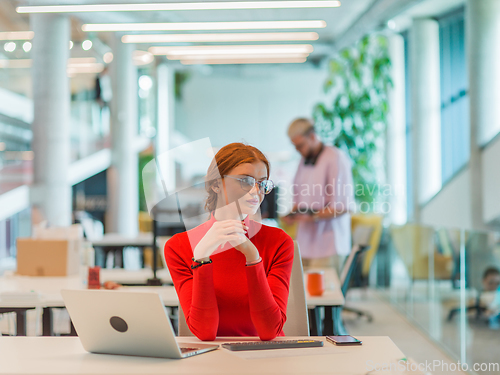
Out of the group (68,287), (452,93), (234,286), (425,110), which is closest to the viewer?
(234,286)

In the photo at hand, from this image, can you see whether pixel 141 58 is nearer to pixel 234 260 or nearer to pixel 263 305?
pixel 234 260

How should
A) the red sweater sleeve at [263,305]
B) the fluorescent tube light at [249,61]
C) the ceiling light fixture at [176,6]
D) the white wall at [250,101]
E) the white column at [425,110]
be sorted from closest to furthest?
the red sweater sleeve at [263,305] < the ceiling light fixture at [176,6] < the white column at [425,110] < the fluorescent tube light at [249,61] < the white wall at [250,101]

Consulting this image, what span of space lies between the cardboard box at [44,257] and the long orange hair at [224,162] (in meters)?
1.71

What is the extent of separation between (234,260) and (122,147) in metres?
6.85

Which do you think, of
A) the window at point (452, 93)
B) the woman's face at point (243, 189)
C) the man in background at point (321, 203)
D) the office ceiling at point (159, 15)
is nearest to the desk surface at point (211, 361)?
the woman's face at point (243, 189)

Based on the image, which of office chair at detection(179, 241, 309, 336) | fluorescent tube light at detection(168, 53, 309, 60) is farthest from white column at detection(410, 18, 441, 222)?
office chair at detection(179, 241, 309, 336)

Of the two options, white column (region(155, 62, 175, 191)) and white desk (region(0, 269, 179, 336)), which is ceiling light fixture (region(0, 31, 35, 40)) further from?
white desk (region(0, 269, 179, 336))

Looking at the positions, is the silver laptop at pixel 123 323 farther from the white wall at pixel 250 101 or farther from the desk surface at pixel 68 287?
the white wall at pixel 250 101

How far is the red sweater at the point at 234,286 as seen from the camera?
54.5 inches

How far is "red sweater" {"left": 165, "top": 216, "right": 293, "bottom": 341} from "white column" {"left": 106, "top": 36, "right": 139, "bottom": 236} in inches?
265

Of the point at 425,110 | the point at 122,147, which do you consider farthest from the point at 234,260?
the point at 122,147

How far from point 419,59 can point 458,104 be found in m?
0.66

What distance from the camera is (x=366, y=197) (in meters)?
6.21

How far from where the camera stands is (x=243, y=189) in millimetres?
1342
